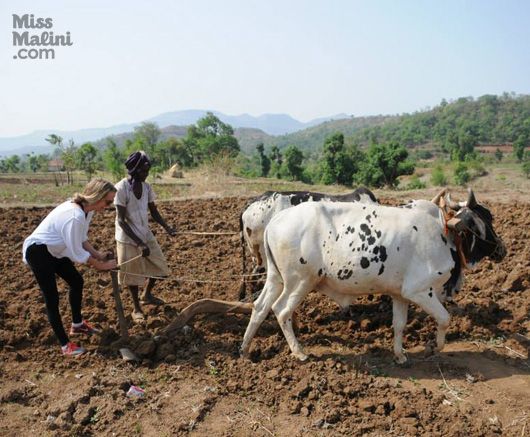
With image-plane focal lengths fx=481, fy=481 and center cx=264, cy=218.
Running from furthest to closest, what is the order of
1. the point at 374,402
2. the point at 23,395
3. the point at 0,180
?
the point at 0,180
the point at 23,395
the point at 374,402

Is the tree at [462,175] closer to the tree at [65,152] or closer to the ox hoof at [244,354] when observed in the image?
the tree at [65,152]

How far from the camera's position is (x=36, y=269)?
5055 mm

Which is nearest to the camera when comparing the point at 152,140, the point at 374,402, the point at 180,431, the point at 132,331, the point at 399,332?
the point at 180,431

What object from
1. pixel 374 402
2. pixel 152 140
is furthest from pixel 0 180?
pixel 152 140

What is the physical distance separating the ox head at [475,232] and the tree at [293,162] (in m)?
44.7

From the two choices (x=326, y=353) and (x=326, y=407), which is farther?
(x=326, y=353)

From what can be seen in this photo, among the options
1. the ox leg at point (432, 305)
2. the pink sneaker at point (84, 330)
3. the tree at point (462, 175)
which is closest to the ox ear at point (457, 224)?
the ox leg at point (432, 305)

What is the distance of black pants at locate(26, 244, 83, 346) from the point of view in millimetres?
5008

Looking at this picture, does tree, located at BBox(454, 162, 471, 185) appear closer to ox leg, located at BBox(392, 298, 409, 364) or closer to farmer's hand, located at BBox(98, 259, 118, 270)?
ox leg, located at BBox(392, 298, 409, 364)

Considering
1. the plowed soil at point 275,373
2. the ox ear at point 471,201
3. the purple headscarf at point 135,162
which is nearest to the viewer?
the plowed soil at point 275,373

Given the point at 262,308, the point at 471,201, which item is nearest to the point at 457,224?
the point at 471,201

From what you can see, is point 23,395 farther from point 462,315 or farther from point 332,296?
point 462,315

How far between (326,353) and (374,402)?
110 cm

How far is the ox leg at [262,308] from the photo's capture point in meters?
5.32
